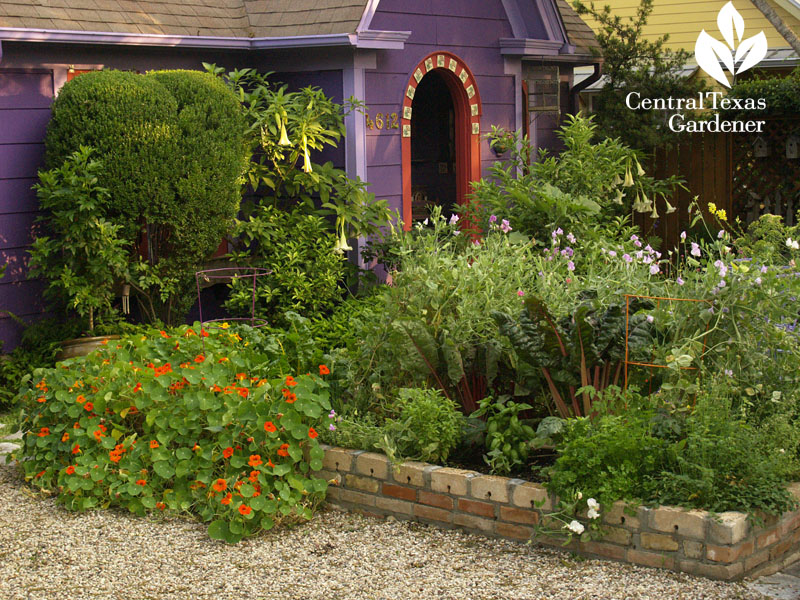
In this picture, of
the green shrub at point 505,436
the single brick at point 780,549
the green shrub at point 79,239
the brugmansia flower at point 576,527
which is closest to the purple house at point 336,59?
the green shrub at point 79,239

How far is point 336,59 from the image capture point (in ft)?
29.4

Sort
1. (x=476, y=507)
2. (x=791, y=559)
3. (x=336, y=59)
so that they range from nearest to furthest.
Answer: (x=791, y=559) → (x=476, y=507) → (x=336, y=59)

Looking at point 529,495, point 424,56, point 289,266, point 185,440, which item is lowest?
point 529,495

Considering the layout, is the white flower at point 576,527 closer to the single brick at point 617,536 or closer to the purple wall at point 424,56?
the single brick at point 617,536

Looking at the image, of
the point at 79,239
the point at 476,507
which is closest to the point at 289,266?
the point at 79,239

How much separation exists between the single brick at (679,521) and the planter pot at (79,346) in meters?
4.73

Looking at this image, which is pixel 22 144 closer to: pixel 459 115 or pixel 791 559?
pixel 459 115

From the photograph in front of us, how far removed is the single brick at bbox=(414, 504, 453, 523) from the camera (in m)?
4.84

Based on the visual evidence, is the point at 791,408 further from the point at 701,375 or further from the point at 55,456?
the point at 55,456

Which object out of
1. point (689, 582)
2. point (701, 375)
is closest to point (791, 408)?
point (701, 375)

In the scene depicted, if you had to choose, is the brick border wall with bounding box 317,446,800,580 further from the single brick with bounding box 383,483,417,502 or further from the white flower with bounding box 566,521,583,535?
the white flower with bounding box 566,521,583,535

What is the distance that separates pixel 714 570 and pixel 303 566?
1840mm

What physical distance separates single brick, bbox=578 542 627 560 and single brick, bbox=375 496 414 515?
37.8 inches

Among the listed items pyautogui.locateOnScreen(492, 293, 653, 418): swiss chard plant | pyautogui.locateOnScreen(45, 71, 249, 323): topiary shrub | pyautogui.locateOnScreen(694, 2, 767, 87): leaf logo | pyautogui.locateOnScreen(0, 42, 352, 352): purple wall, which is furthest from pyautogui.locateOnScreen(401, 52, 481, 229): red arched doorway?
pyautogui.locateOnScreen(694, 2, 767, 87): leaf logo
